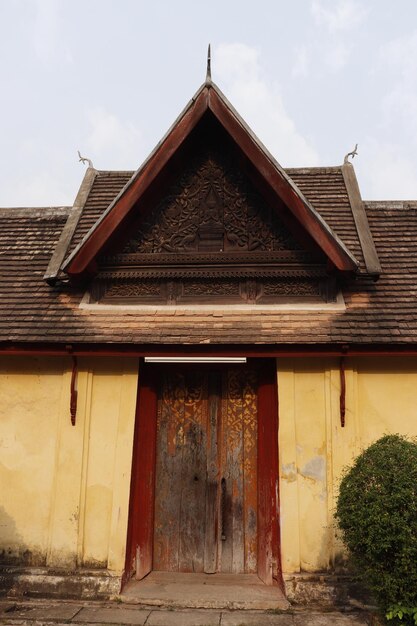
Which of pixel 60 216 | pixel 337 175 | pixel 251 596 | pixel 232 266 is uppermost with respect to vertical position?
Result: pixel 337 175

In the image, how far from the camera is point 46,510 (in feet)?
20.5

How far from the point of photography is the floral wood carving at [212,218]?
699 centimetres

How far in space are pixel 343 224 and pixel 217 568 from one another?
5.41m

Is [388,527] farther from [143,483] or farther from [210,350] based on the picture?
[143,483]

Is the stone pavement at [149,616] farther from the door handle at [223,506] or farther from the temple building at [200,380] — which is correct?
the door handle at [223,506]

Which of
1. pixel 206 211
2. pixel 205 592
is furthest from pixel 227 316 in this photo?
pixel 205 592

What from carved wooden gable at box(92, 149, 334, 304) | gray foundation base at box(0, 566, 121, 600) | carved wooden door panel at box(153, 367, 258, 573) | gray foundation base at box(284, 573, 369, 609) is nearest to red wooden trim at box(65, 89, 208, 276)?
carved wooden gable at box(92, 149, 334, 304)

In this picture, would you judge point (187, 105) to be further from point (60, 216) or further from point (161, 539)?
point (161, 539)

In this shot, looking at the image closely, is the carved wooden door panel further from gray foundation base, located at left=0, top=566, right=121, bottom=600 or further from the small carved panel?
the small carved panel

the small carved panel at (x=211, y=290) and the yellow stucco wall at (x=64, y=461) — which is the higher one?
the small carved panel at (x=211, y=290)

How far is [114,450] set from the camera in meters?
6.30

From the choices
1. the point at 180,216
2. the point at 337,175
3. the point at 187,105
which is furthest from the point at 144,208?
the point at 337,175

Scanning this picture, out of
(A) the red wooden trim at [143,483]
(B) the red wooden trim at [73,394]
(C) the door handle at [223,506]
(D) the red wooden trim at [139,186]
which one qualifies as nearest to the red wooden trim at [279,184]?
(D) the red wooden trim at [139,186]

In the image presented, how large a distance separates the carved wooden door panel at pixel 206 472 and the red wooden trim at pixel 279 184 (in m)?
2.02
